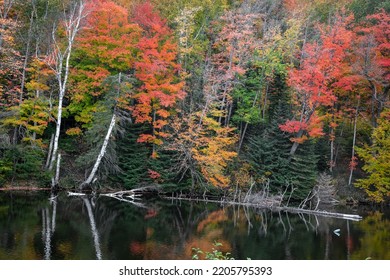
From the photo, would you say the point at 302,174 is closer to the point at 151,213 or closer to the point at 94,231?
the point at 151,213

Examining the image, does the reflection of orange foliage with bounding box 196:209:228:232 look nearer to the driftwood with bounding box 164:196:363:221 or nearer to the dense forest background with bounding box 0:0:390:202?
the driftwood with bounding box 164:196:363:221

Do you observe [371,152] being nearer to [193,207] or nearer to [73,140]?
[193,207]

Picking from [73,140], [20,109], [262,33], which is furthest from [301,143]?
[20,109]

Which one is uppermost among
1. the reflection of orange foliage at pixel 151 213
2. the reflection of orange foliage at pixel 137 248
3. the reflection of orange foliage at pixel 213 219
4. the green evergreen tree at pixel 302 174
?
the green evergreen tree at pixel 302 174

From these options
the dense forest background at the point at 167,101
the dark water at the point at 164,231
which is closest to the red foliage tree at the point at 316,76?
the dense forest background at the point at 167,101

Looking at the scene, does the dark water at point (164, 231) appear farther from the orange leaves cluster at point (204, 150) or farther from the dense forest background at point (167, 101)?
the dense forest background at point (167, 101)

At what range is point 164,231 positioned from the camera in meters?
19.3

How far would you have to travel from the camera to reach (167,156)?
1141 inches

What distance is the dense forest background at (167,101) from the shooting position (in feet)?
91.2

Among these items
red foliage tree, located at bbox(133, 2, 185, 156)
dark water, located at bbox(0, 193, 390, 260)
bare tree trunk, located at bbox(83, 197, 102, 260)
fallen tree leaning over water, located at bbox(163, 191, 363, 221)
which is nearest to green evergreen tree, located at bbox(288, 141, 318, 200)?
fallen tree leaning over water, located at bbox(163, 191, 363, 221)

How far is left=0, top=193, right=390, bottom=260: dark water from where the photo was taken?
1555 cm

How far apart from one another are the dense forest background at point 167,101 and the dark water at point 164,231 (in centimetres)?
294

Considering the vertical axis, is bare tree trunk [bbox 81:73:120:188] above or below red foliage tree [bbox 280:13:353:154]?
below

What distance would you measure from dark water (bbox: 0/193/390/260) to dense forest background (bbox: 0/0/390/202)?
2.94 metres
